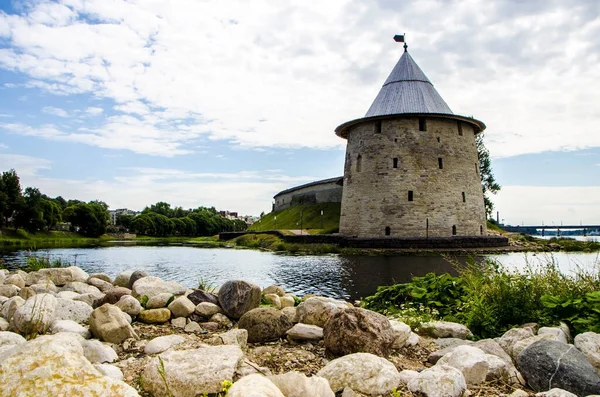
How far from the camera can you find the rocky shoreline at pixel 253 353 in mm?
2732

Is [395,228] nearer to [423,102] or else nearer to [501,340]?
[423,102]

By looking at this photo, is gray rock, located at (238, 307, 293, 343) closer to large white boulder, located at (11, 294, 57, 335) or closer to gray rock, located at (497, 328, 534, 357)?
large white boulder, located at (11, 294, 57, 335)

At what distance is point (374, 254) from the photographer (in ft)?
83.8

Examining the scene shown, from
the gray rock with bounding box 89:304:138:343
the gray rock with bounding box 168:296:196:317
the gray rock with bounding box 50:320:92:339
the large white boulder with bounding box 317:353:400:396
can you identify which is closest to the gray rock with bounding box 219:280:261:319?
the gray rock with bounding box 168:296:196:317

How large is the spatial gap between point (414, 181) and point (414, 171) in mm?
705

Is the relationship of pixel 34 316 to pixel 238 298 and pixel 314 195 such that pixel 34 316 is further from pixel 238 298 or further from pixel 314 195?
pixel 314 195

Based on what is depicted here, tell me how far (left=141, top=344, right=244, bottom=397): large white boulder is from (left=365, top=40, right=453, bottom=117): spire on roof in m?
30.3

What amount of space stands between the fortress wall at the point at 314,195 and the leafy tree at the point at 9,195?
3349cm

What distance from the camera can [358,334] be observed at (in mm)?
4430

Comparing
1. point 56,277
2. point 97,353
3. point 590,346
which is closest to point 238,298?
point 97,353

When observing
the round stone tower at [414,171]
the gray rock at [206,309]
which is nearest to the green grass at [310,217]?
the round stone tower at [414,171]

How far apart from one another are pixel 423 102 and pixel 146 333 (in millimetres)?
30428

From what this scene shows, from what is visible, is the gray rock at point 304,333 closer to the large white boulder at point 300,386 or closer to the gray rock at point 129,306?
the large white boulder at point 300,386

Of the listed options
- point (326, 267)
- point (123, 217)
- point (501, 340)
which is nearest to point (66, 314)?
point (501, 340)
